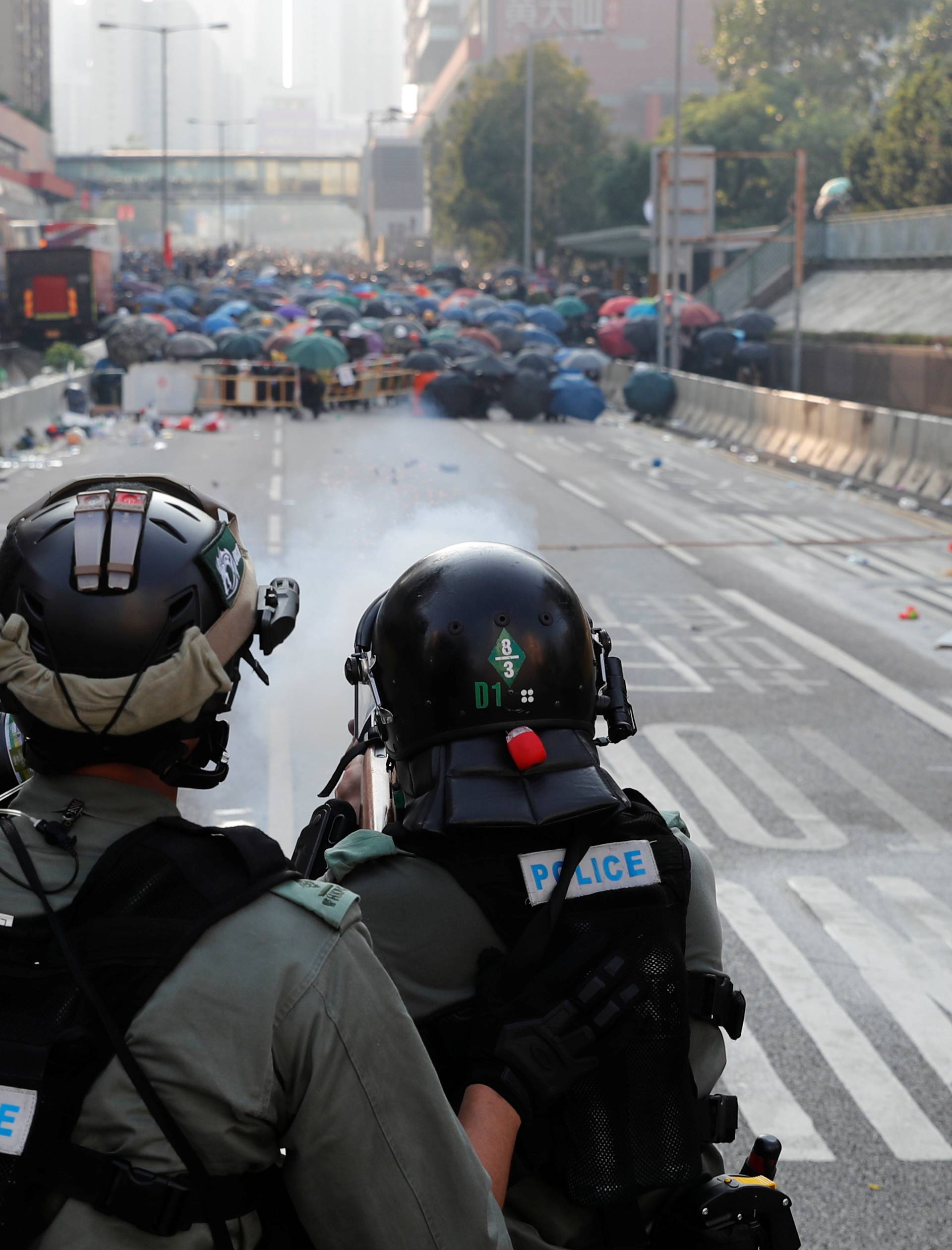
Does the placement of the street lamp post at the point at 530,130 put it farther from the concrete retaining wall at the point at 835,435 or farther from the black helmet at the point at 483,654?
the black helmet at the point at 483,654

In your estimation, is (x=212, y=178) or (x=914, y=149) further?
(x=212, y=178)

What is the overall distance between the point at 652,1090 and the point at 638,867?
0.31 metres

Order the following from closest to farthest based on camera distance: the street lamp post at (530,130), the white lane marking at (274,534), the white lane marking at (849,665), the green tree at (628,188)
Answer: the white lane marking at (849,665) < the white lane marking at (274,534) < the street lamp post at (530,130) < the green tree at (628,188)

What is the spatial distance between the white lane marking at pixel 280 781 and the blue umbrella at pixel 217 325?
120 feet

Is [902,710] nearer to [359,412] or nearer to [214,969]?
[214,969]

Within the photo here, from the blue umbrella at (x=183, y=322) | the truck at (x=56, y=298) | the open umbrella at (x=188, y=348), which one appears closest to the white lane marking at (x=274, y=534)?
the open umbrella at (x=188, y=348)

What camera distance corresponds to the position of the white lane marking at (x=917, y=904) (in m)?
6.28

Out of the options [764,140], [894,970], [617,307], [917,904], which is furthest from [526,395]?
[764,140]

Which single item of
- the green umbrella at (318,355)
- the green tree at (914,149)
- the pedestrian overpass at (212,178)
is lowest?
the green umbrella at (318,355)

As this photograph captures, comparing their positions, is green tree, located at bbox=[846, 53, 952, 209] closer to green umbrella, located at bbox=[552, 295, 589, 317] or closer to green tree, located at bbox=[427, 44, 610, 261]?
green umbrella, located at bbox=[552, 295, 589, 317]

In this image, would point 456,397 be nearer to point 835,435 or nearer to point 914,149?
point 835,435

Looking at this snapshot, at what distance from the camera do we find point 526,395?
33.5 meters

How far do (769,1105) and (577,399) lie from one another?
29.1 m

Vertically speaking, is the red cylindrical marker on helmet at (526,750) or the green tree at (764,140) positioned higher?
the green tree at (764,140)
